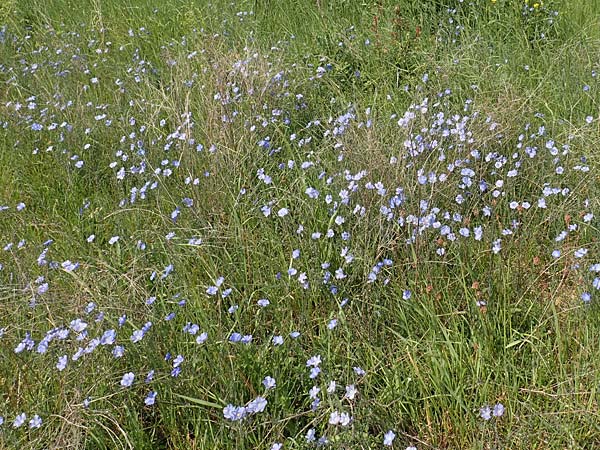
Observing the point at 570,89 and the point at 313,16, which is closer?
the point at 570,89

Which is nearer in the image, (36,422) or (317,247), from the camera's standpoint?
(36,422)

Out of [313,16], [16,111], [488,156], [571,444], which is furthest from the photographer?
[313,16]

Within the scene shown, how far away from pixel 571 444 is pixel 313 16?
365 cm

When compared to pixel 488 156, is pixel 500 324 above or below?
below

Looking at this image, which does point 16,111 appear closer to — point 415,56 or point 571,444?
point 415,56

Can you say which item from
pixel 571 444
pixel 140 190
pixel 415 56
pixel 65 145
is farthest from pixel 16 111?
pixel 571 444

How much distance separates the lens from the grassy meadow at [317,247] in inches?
75.2

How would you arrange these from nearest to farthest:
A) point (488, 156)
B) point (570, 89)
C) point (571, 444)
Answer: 1. point (571, 444)
2. point (488, 156)
3. point (570, 89)

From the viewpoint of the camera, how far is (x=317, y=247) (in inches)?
97.0

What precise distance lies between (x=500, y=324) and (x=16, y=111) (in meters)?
3.23

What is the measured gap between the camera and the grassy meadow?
1.91m

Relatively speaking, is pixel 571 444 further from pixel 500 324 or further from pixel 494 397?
pixel 500 324

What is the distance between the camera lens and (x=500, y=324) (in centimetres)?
214

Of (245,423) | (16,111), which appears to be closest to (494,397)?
(245,423)
